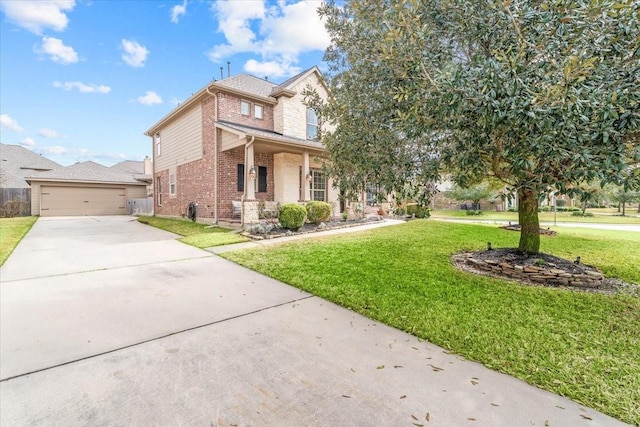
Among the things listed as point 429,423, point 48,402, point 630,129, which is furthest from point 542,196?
point 48,402

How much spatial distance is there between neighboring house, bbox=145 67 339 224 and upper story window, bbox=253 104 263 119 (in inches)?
1.9

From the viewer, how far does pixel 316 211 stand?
11773mm

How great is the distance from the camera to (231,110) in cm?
1284

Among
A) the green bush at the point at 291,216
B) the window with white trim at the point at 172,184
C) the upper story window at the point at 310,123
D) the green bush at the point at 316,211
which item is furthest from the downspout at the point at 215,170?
the window with white trim at the point at 172,184

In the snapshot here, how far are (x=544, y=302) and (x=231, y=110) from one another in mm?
12786

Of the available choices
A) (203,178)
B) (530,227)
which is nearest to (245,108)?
(203,178)

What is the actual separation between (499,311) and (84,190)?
86.8 ft

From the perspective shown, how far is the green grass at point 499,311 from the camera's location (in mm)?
2381

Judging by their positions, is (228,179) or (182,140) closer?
(228,179)

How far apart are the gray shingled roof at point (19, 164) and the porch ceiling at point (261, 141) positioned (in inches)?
882

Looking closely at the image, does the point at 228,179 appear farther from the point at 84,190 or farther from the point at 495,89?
the point at 84,190

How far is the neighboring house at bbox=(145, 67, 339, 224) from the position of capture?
1188 centimetres

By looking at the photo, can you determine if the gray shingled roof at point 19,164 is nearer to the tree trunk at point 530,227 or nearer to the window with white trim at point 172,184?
the window with white trim at point 172,184

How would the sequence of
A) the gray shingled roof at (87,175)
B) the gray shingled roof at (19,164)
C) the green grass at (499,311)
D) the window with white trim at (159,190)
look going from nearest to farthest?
the green grass at (499,311) < the window with white trim at (159,190) < the gray shingled roof at (87,175) < the gray shingled roof at (19,164)
